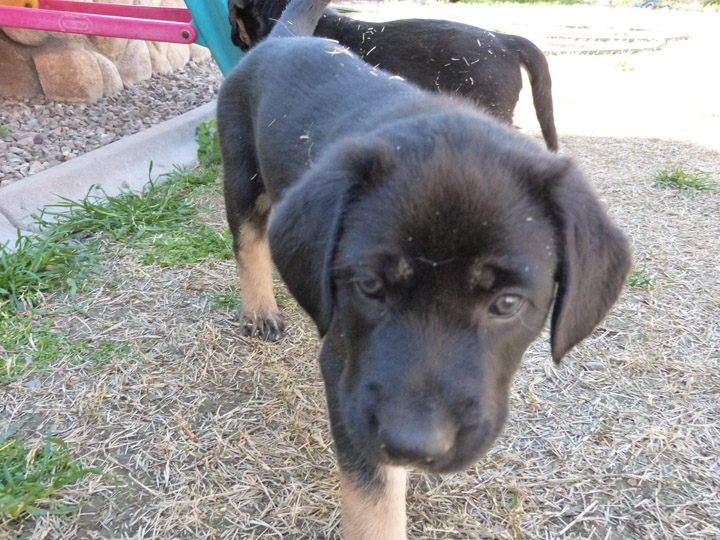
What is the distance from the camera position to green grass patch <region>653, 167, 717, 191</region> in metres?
5.32

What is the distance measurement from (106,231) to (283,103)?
2.36 metres

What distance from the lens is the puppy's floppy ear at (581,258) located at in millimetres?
1769

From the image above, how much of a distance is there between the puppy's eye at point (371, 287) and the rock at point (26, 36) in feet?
19.5

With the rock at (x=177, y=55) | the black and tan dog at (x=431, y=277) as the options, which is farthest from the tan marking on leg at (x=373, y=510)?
the rock at (x=177, y=55)

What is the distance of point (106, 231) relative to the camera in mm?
4535

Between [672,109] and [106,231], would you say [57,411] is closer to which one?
[106,231]

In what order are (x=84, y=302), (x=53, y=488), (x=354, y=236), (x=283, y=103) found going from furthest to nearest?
1. (x=84, y=302)
2. (x=283, y=103)
3. (x=53, y=488)
4. (x=354, y=236)

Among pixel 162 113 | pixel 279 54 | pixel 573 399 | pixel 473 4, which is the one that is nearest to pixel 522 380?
pixel 573 399

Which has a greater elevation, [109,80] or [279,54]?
[279,54]

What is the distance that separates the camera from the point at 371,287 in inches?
68.9

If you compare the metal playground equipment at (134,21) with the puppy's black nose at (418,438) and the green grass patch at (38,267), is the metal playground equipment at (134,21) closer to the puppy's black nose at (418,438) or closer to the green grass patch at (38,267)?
the green grass patch at (38,267)

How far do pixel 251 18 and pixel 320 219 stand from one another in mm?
4151

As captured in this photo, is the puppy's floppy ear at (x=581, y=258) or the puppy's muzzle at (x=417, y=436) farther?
the puppy's floppy ear at (x=581, y=258)

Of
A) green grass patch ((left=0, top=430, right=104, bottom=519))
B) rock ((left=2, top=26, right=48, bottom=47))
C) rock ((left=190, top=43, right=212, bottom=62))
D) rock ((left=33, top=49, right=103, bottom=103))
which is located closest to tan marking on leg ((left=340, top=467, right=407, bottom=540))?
green grass patch ((left=0, top=430, right=104, bottom=519))
